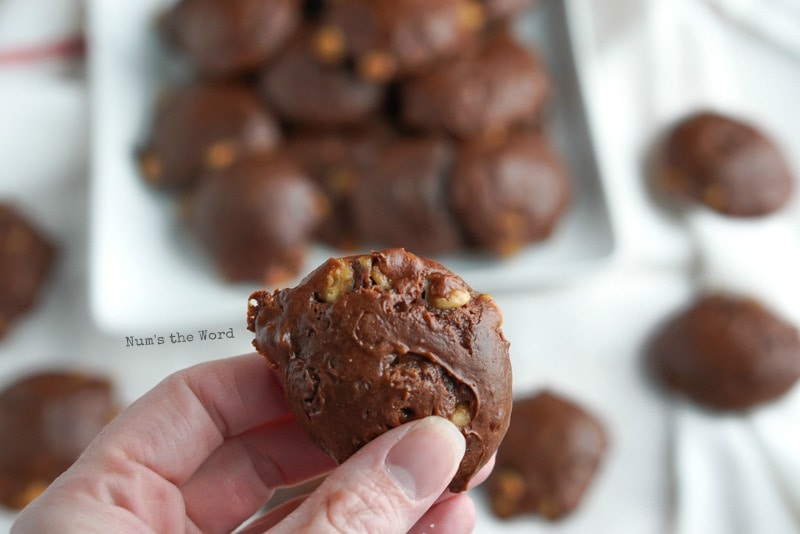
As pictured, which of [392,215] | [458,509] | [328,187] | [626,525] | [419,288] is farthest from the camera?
[328,187]

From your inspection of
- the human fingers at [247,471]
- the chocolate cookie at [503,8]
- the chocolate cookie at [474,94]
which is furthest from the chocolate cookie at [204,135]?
the human fingers at [247,471]

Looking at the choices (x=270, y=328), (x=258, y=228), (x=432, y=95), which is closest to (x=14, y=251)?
(x=258, y=228)

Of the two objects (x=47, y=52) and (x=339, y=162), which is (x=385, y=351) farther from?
(x=47, y=52)

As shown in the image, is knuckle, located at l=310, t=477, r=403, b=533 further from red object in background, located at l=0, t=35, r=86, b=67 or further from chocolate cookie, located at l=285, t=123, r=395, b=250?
red object in background, located at l=0, t=35, r=86, b=67

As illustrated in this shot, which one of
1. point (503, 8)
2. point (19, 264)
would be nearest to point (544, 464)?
point (503, 8)

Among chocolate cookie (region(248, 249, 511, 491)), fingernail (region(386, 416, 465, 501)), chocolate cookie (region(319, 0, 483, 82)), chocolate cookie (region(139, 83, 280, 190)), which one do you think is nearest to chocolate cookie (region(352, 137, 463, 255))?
chocolate cookie (region(319, 0, 483, 82))

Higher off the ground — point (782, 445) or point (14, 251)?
point (14, 251)

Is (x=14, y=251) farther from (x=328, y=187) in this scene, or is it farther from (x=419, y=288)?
(x=419, y=288)
